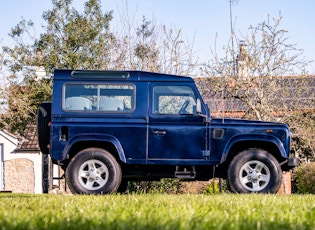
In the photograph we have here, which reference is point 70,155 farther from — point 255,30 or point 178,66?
point 178,66

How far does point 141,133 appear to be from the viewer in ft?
35.0

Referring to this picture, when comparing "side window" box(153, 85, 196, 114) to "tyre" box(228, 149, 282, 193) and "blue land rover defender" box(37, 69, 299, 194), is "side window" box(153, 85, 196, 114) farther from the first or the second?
"tyre" box(228, 149, 282, 193)

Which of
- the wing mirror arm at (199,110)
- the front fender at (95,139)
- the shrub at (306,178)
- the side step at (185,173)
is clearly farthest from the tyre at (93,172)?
the shrub at (306,178)

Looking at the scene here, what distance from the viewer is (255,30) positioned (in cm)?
2048

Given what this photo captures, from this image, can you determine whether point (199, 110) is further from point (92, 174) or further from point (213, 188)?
point (213, 188)

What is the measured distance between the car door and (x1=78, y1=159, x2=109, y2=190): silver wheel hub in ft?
2.64

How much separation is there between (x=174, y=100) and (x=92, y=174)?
1.87m

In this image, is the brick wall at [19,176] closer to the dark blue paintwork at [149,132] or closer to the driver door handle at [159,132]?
the dark blue paintwork at [149,132]

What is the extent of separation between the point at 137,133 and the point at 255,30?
1084 cm

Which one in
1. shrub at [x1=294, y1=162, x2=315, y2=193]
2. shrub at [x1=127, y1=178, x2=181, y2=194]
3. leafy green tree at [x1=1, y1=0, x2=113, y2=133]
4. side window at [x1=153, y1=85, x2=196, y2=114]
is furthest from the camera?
leafy green tree at [x1=1, y1=0, x2=113, y2=133]

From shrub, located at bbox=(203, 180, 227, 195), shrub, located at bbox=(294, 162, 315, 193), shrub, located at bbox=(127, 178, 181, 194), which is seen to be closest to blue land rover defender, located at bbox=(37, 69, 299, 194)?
shrub, located at bbox=(203, 180, 227, 195)

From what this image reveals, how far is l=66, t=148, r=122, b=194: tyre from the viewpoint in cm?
1055

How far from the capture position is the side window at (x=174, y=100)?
1079 centimetres

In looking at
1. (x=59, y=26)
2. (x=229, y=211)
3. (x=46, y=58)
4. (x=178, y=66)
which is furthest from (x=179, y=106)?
(x=59, y=26)
